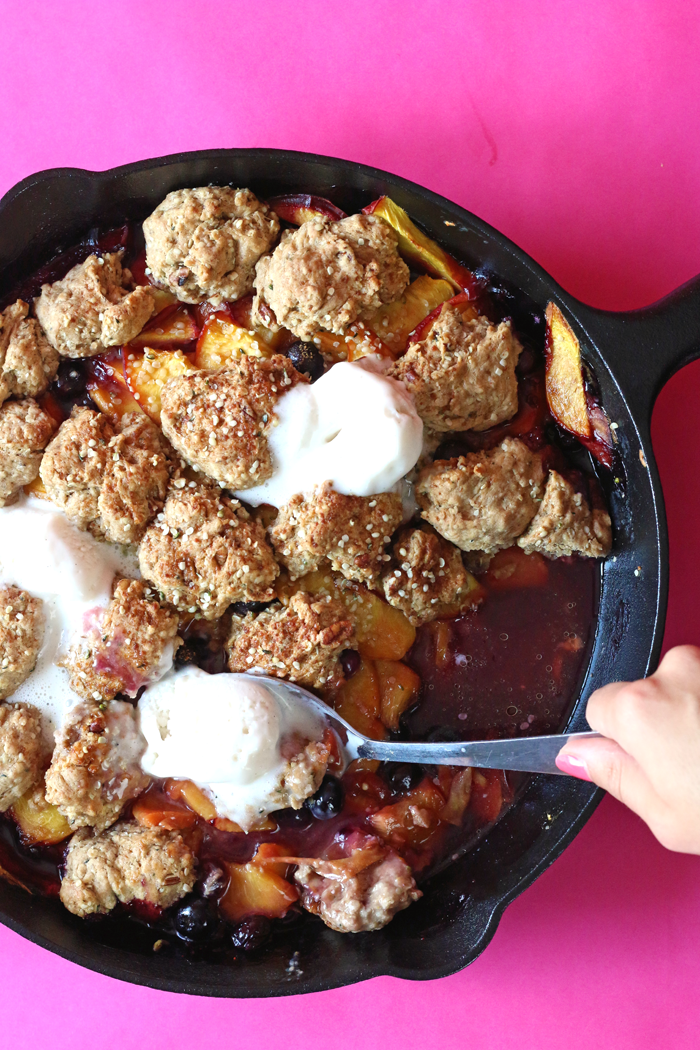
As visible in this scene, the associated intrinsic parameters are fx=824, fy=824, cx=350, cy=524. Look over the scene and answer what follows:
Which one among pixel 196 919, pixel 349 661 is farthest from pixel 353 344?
pixel 196 919

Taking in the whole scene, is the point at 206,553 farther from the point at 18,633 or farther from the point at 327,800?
the point at 327,800

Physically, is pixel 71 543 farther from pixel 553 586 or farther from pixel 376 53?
pixel 376 53

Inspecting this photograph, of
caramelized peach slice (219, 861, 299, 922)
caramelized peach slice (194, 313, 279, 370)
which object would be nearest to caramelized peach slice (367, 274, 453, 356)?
caramelized peach slice (194, 313, 279, 370)

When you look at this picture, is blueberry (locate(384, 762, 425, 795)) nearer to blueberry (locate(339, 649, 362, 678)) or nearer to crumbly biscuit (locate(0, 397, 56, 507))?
blueberry (locate(339, 649, 362, 678))

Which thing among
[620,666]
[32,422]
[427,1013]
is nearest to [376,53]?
[32,422]

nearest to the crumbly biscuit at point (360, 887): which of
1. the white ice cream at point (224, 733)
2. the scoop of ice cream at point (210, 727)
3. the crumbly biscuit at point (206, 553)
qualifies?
the white ice cream at point (224, 733)

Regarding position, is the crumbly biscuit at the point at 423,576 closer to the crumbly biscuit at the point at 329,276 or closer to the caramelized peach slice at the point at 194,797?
the crumbly biscuit at the point at 329,276
